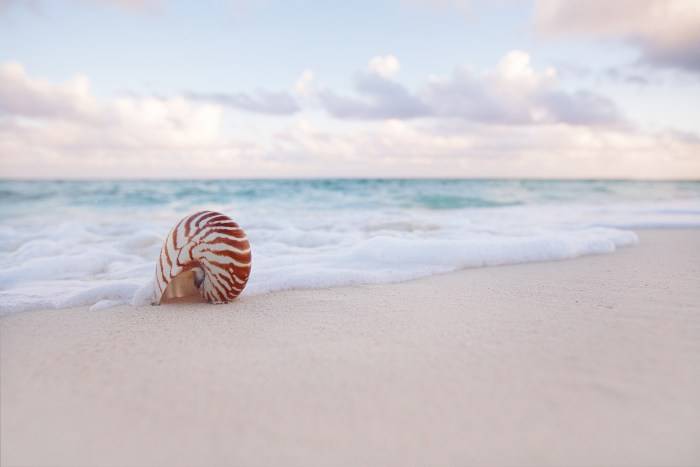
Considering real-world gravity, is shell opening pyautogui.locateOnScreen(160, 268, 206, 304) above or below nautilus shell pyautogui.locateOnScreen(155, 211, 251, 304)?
below

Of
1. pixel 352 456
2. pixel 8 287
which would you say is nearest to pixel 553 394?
pixel 352 456

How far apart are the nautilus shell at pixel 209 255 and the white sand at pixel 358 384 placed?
0.44ft

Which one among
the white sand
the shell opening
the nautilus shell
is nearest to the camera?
the white sand

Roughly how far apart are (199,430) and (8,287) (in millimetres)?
2822

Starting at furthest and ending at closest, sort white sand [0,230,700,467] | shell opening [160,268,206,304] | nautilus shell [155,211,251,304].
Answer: shell opening [160,268,206,304] < nautilus shell [155,211,251,304] < white sand [0,230,700,467]

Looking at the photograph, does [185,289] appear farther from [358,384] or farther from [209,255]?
[358,384]

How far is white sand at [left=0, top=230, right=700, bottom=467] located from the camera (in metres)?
1.38

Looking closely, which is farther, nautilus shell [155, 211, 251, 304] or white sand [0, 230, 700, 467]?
nautilus shell [155, 211, 251, 304]

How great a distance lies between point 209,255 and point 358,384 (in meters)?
1.31

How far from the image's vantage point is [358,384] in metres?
1.67

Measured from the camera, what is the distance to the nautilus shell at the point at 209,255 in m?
2.55

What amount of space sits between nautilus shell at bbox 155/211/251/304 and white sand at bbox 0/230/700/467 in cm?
13

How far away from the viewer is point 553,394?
159 cm

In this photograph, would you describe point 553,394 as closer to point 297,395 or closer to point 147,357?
point 297,395
